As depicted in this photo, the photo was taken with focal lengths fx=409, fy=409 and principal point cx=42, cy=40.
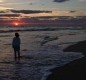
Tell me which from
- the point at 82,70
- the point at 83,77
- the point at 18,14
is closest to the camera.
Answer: the point at 83,77

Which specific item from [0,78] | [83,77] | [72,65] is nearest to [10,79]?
[0,78]

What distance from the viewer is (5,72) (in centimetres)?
2330

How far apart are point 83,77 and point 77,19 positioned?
389ft

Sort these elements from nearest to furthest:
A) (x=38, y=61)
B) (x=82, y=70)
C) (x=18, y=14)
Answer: (x=82, y=70) → (x=38, y=61) → (x=18, y=14)

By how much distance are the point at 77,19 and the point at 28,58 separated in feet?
359

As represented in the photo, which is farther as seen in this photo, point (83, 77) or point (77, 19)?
point (77, 19)

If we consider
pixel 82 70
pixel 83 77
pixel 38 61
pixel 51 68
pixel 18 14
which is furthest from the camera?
pixel 18 14

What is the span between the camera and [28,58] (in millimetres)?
29844

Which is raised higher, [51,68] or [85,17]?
[51,68]

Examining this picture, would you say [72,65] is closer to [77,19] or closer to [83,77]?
[83,77]

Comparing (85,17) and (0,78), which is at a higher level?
(0,78)

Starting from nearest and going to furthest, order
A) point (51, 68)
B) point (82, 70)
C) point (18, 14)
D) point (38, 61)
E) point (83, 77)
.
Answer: point (83, 77), point (82, 70), point (51, 68), point (38, 61), point (18, 14)

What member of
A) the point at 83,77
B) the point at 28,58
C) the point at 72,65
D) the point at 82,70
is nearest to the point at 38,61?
the point at 28,58

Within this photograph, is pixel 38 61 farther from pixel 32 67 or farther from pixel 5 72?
pixel 5 72
